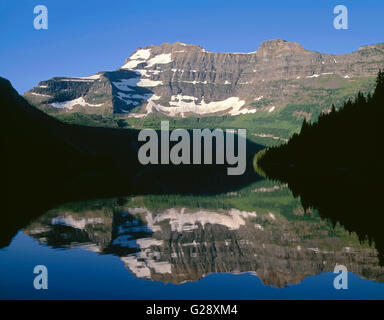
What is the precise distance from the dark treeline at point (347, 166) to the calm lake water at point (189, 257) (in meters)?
3.60

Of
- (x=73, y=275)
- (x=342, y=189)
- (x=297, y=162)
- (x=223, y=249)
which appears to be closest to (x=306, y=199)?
(x=342, y=189)

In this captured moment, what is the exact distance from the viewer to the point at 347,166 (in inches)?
5015

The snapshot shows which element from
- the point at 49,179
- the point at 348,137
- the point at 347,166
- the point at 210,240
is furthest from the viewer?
the point at 49,179

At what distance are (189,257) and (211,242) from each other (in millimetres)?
6220

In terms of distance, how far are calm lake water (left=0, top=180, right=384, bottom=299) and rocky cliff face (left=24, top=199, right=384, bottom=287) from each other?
0.07 m

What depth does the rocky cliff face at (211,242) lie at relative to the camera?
26.9 m

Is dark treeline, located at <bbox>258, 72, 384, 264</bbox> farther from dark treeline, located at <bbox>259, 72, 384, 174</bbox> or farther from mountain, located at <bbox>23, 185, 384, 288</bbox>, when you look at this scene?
mountain, located at <bbox>23, 185, 384, 288</bbox>

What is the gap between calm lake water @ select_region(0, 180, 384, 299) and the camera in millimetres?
22938

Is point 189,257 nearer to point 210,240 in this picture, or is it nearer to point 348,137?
point 210,240

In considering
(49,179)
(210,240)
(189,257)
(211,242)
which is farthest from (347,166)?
(189,257)

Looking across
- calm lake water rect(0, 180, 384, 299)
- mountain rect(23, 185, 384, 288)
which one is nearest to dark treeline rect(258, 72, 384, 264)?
mountain rect(23, 185, 384, 288)
